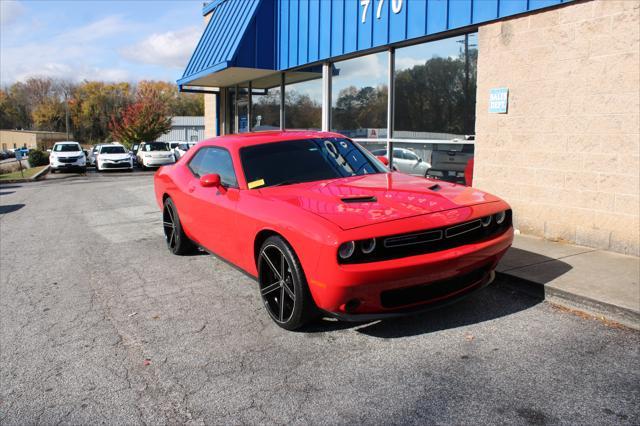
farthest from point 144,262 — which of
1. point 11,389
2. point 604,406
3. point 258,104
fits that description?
point 258,104

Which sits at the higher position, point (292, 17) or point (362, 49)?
point (292, 17)

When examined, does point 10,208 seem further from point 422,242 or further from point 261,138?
point 422,242

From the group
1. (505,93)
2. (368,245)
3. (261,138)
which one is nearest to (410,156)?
(505,93)

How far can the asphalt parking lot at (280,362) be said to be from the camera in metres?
2.80

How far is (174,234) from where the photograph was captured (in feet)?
20.8

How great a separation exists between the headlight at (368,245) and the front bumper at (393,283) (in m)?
0.09

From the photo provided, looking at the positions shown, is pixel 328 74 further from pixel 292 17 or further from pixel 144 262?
pixel 144 262

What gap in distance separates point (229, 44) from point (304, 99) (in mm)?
2284

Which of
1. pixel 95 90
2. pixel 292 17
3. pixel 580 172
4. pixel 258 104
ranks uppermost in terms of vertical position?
pixel 95 90

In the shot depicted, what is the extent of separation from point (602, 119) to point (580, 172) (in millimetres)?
641

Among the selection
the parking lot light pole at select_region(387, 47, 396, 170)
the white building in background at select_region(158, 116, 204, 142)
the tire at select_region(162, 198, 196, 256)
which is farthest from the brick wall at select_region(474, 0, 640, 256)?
the white building in background at select_region(158, 116, 204, 142)

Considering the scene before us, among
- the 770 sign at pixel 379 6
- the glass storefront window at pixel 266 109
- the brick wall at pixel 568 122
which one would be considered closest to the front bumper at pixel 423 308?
the brick wall at pixel 568 122

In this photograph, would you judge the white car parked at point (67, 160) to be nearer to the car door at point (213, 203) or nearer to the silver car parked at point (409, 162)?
the silver car parked at point (409, 162)

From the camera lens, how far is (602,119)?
19.0 ft
